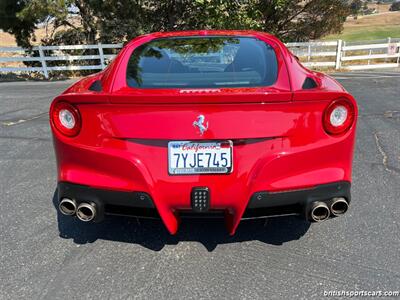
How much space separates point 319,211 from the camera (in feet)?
7.64

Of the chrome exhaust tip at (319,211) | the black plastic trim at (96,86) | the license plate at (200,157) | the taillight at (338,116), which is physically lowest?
the chrome exhaust tip at (319,211)

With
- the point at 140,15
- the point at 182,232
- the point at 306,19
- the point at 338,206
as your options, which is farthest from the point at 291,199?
the point at 306,19

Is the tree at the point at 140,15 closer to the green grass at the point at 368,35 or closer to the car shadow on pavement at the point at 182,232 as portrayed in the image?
the car shadow on pavement at the point at 182,232

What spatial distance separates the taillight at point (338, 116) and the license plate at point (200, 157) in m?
0.64

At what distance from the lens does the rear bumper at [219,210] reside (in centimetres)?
224

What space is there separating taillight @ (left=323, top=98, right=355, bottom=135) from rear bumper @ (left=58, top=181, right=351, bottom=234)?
341 millimetres

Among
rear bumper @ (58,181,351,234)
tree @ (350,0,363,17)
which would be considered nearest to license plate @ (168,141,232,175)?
rear bumper @ (58,181,351,234)

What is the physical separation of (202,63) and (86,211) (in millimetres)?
1483

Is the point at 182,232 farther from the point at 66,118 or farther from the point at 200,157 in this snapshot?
the point at 66,118

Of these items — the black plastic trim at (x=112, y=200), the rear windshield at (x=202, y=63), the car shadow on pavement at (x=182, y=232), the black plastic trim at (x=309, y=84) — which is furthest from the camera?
the car shadow on pavement at (x=182, y=232)

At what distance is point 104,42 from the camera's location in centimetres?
1467

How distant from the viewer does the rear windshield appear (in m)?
2.56

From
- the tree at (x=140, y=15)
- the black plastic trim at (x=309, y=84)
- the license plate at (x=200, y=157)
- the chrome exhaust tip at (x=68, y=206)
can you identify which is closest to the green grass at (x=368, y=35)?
the tree at (x=140, y=15)

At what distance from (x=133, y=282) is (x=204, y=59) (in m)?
1.80
